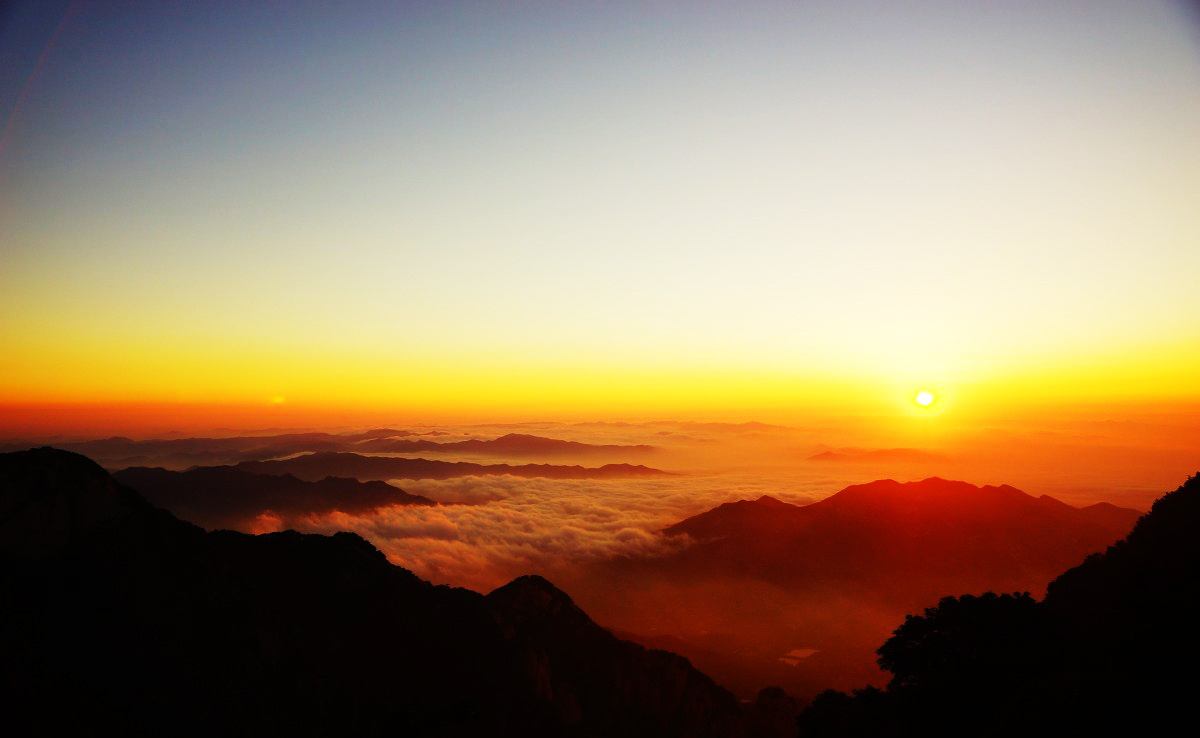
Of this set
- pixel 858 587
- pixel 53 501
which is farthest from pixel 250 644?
pixel 858 587

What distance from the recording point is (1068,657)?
96.9 feet

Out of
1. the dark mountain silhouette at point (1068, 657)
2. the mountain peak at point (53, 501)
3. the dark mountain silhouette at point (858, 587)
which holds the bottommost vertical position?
the dark mountain silhouette at point (858, 587)

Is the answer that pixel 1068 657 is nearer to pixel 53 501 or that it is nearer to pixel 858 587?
pixel 53 501

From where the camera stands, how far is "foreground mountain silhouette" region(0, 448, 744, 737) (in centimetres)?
4000

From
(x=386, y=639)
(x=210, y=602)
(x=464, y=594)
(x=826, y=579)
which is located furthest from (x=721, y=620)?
(x=210, y=602)

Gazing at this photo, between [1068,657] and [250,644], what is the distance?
56794 millimetres

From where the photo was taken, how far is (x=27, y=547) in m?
45.9

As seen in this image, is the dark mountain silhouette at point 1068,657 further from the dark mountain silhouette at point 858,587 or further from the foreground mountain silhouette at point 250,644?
the dark mountain silhouette at point 858,587

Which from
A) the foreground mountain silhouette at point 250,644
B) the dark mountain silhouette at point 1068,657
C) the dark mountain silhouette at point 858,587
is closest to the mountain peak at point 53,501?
the foreground mountain silhouette at point 250,644

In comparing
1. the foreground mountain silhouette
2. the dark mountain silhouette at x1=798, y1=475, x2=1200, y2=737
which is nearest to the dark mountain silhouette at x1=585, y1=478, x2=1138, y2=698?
the foreground mountain silhouette

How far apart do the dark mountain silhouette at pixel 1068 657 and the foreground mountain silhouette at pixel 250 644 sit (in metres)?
26.7

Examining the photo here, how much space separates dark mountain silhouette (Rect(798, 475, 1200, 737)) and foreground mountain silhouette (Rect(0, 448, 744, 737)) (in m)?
26.7

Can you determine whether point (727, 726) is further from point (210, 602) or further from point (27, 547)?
point (27, 547)

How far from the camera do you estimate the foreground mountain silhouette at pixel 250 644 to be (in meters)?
40.0
